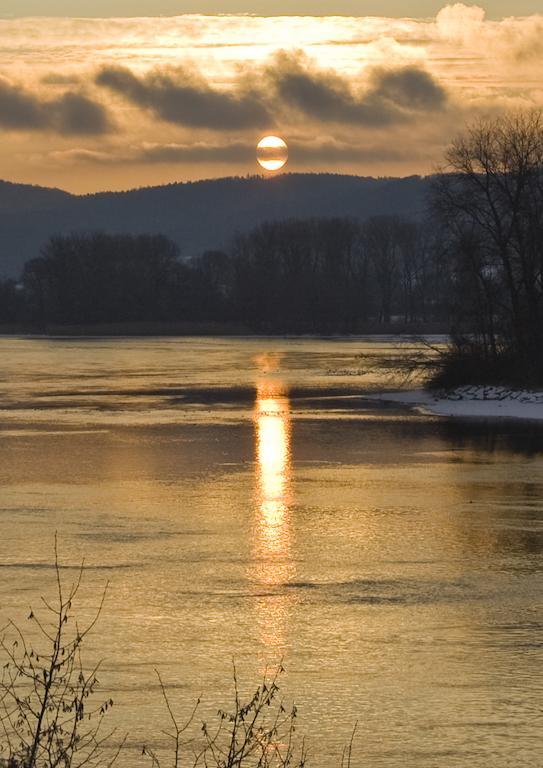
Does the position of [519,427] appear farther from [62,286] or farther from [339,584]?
[62,286]

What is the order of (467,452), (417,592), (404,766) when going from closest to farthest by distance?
(404,766), (417,592), (467,452)

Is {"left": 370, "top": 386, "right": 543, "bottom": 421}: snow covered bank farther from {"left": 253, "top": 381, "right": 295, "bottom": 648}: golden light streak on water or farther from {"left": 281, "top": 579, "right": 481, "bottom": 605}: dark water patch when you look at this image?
{"left": 281, "top": 579, "right": 481, "bottom": 605}: dark water patch

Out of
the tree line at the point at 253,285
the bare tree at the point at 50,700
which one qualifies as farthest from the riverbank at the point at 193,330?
the bare tree at the point at 50,700

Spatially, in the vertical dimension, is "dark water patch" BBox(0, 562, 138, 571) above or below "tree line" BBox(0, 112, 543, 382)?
below

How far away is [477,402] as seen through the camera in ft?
127

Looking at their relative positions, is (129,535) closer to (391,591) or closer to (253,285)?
(391,591)

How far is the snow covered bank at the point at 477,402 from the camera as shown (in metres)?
35.5

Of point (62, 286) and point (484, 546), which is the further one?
point (62, 286)

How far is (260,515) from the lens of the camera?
16562 millimetres

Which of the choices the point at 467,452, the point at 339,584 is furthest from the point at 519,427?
the point at 339,584

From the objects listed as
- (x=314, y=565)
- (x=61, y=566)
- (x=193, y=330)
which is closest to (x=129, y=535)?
(x=61, y=566)

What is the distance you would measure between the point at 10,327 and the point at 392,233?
64602 mm

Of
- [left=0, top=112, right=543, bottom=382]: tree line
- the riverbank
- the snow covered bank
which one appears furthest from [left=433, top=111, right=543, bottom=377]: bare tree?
the riverbank

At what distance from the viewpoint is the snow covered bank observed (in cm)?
3550
